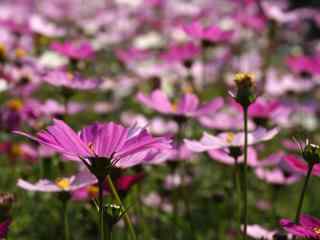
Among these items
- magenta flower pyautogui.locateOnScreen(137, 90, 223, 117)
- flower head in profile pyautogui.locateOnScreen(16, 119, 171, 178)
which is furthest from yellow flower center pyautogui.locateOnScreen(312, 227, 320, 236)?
magenta flower pyautogui.locateOnScreen(137, 90, 223, 117)

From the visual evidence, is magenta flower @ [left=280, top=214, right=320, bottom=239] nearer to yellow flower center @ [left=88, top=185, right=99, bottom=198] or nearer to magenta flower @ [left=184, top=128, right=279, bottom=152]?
magenta flower @ [left=184, top=128, right=279, bottom=152]

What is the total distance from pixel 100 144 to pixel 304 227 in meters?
0.28

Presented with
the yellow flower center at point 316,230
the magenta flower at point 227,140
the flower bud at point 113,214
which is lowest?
the yellow flower center at point 316,230

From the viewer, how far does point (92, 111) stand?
3443mm

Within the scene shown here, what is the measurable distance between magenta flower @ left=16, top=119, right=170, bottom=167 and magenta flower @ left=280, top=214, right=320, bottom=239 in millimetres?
182

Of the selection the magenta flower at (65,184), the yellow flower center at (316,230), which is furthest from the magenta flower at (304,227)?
the magenta flower at (65,184)

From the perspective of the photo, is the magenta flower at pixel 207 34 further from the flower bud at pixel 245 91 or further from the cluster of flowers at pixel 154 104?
the flower bud at pixel 245 91

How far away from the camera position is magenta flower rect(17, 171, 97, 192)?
107 centimetres

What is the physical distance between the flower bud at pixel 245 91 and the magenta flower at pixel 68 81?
0.50 meters

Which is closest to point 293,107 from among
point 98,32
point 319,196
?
point 319,196

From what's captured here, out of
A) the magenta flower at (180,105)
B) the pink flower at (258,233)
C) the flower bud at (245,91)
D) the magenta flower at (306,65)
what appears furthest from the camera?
the magenta flower at (306,65)

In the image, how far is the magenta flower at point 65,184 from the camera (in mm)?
1073

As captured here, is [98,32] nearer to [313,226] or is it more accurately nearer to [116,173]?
[116,173]

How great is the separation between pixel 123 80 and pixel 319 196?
3.04 feet
